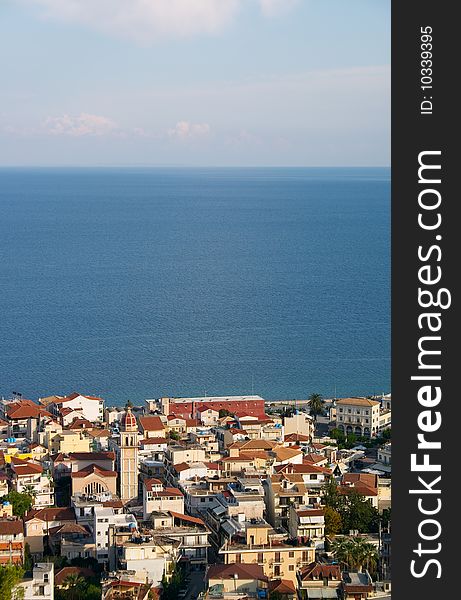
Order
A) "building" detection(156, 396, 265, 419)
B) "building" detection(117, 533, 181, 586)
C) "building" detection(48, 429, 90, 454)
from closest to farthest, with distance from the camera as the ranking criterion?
1. "building" detection(117, 533, 181, 586)
2. "building" detection(48, 429, 90, 454)
3. "building" detection(156, 396, 265, 419)

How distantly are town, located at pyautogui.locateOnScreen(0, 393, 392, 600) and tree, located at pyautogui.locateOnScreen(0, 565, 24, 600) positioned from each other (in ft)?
0.07

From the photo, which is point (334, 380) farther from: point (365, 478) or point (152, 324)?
point (365, 478)

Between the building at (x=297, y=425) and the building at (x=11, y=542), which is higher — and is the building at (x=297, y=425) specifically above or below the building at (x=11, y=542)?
above

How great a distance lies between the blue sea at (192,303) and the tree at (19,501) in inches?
354

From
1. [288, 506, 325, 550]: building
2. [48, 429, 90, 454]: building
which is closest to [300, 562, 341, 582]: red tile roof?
[288, 506, 325, 550]: building

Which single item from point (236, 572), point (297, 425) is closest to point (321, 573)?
point (236, 572)

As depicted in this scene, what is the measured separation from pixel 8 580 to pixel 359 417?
10.6 meters

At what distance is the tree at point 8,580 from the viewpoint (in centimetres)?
1003

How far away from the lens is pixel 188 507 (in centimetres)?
1390

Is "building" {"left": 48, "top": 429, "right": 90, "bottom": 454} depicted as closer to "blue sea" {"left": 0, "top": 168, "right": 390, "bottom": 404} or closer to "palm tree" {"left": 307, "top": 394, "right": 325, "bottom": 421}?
"palm tree" {"left": 307, "top": 394, "right": 325, "bottom": 421}

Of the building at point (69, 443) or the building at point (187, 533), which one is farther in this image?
the building at point (69, 443)

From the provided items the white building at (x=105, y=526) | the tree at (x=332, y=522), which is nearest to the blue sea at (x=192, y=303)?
the white building at (x=105, y=526)

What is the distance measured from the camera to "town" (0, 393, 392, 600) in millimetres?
11086

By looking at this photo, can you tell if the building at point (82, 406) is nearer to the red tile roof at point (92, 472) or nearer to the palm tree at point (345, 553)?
the red tile roof at point (92, 472)
